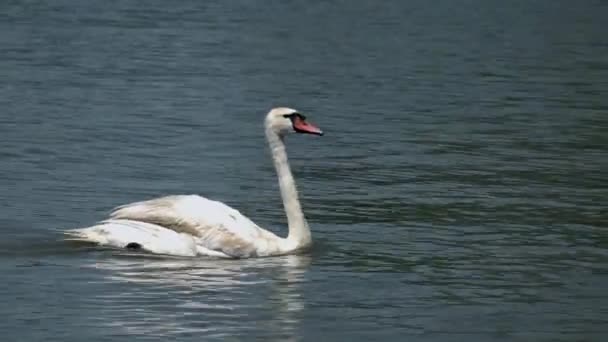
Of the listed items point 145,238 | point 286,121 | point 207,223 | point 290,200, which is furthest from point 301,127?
point 145,238

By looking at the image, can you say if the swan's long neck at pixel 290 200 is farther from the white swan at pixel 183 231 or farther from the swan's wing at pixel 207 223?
the swan's wing at pixel 207 223

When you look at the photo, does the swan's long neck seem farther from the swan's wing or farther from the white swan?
the swan's wing

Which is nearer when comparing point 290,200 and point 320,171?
point 290,200

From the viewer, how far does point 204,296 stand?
15.8m

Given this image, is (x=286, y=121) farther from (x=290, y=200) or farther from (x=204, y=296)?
(x=204, y=296)

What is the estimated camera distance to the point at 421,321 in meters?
15.2

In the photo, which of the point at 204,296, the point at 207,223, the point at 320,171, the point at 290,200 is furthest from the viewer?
the point at 320,171

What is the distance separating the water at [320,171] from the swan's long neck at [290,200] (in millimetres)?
252

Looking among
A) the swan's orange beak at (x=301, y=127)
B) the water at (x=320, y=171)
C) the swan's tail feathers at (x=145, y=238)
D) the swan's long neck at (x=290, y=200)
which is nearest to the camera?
the water at (x=320, y=171)

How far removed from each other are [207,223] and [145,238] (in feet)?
1.95

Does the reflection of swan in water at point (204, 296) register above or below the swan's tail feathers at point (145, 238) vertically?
below

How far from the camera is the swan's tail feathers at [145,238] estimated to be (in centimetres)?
1753

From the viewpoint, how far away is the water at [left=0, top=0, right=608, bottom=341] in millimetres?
A: 15422

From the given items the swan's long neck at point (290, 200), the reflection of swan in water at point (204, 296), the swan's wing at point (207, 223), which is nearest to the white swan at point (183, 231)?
the swan's wing at point (207, 223)
